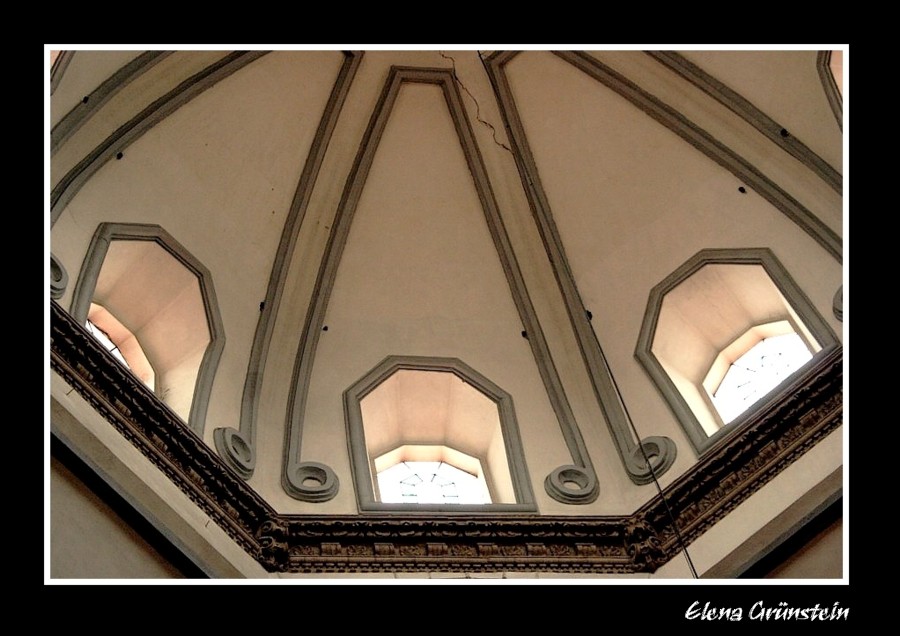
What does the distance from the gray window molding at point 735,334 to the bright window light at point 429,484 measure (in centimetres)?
216

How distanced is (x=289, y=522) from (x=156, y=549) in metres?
1.69

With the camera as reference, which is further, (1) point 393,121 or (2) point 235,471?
(1) point 393,121

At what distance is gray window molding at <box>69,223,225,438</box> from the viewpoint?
11164mm

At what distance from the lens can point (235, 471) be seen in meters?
11.1

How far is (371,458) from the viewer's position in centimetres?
1287

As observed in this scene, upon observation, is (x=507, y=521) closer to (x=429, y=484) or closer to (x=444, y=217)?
(x=429, y=484)

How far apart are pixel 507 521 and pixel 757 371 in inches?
132

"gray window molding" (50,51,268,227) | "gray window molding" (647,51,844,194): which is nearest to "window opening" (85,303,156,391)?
"gray window molding" (50,51,268,227)

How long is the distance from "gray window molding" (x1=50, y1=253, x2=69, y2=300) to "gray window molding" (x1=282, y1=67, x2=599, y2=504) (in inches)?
107

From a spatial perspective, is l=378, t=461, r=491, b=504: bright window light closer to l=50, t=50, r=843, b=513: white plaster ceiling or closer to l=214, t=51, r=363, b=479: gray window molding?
l=50, t=50, r=843, b=513: white plaster ceiling
